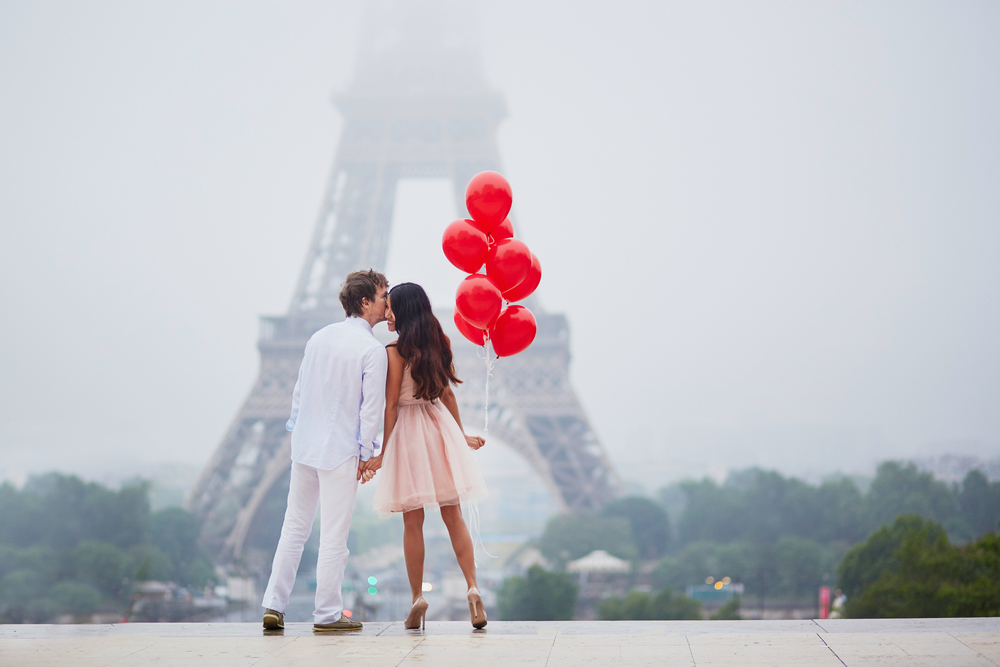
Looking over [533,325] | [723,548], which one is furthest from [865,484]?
[533,325]

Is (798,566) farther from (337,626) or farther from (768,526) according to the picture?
(337,626)

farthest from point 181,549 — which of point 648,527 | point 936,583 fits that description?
point 936,583

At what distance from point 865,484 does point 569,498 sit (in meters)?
23.1

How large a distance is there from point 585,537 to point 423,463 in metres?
27.4

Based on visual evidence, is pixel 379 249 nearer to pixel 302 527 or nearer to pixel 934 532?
pixel 934 532

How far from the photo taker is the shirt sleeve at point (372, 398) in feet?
11.7

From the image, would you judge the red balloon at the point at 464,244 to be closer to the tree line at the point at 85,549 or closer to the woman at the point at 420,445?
the woman at the point at 420,445

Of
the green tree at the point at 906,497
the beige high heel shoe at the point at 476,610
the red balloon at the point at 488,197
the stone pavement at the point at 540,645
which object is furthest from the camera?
the green tree at the point at 906,497

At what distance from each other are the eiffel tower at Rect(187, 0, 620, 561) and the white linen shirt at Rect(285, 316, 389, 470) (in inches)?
736

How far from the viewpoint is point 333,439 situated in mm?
3588

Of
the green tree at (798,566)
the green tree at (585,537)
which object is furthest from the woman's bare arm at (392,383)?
the green tree at (798,566)

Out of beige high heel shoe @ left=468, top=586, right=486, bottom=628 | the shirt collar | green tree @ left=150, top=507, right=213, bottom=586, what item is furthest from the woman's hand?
green tree @ left=150, top=507, right=213, bottom=586

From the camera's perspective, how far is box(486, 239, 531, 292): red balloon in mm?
4328

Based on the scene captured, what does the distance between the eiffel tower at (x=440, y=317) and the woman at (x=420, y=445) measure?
1870cm
